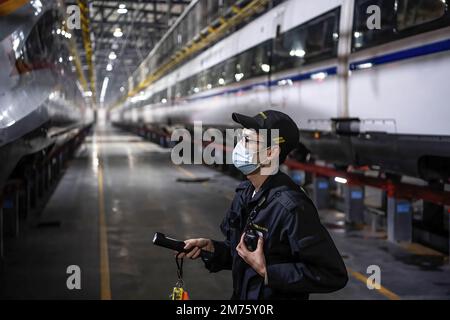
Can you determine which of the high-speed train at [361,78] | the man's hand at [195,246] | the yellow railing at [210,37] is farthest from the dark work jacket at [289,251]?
the yellow railing at [210,37]

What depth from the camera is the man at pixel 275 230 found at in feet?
6.89

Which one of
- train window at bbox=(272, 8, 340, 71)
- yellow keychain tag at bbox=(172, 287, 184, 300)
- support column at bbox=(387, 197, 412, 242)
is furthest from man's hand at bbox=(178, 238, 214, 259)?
train window at bbox=(272, 8, 340, 71)

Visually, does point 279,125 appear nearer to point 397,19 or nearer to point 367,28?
point 397,19

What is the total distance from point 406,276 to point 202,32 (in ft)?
39.6

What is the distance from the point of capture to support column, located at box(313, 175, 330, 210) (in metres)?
10.2

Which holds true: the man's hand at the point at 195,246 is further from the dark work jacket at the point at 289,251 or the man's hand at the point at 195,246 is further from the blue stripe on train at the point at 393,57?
the blue stripe on train at the point at 393,57

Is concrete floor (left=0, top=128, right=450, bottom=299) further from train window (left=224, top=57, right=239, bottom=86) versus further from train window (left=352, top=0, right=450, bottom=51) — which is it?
train window (left=224, top=57, right=239, bottom=86)

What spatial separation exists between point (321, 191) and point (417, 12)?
4936 millimetres

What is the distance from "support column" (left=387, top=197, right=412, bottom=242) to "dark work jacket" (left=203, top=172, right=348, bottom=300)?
568 cm

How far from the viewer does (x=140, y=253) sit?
7305 mm

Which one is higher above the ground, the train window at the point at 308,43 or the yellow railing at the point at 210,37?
→ the yellow railing at the point at 210,37

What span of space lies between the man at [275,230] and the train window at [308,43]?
571 cm

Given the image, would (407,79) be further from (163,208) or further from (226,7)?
(226,7)
